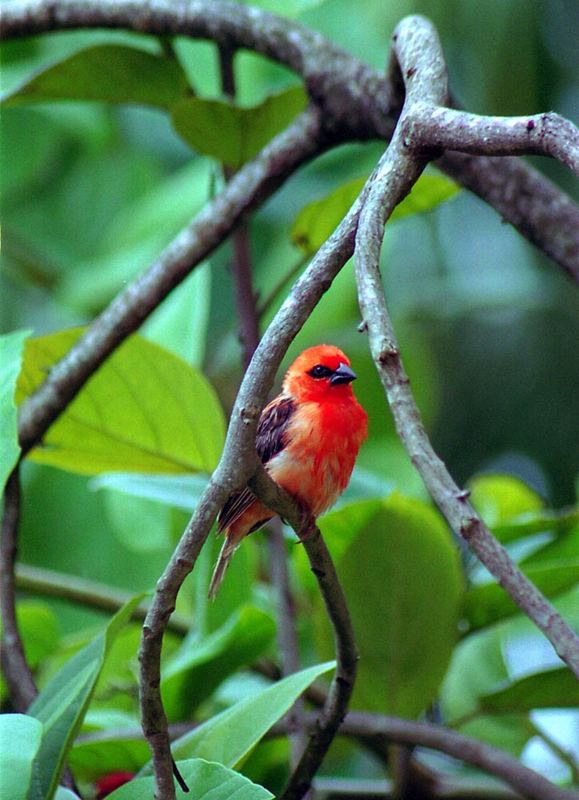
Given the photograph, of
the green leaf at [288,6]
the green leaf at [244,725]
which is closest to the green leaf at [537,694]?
the green leaf at [244,725]

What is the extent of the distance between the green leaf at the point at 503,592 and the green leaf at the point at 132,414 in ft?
1.68

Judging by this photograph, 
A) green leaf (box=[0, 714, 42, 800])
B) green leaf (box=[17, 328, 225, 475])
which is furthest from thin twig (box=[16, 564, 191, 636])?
green leaf (box=[0, 714, 42, 800])

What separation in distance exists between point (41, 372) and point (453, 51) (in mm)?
2834

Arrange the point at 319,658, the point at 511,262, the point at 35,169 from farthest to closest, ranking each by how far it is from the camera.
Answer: the point at 511,262 → the point at 35,169 → the point at 319,658

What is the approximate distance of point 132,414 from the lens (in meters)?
1.98

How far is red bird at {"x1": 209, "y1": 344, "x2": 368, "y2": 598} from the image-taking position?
173 cm

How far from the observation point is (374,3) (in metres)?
4.24

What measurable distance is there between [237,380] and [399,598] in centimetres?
180

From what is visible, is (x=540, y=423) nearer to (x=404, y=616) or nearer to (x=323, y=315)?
(x=323, y=315)


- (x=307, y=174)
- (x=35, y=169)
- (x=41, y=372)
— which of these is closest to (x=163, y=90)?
(x=41, y=372)

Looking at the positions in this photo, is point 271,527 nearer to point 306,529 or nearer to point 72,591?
point 72,591

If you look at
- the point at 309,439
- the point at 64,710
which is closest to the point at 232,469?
the point at 64,710

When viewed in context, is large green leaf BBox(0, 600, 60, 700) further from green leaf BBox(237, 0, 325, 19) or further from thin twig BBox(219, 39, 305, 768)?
green leaf BBox(237, 0, 325, 19)

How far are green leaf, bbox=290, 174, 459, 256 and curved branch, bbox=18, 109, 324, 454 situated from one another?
4.3 inches
